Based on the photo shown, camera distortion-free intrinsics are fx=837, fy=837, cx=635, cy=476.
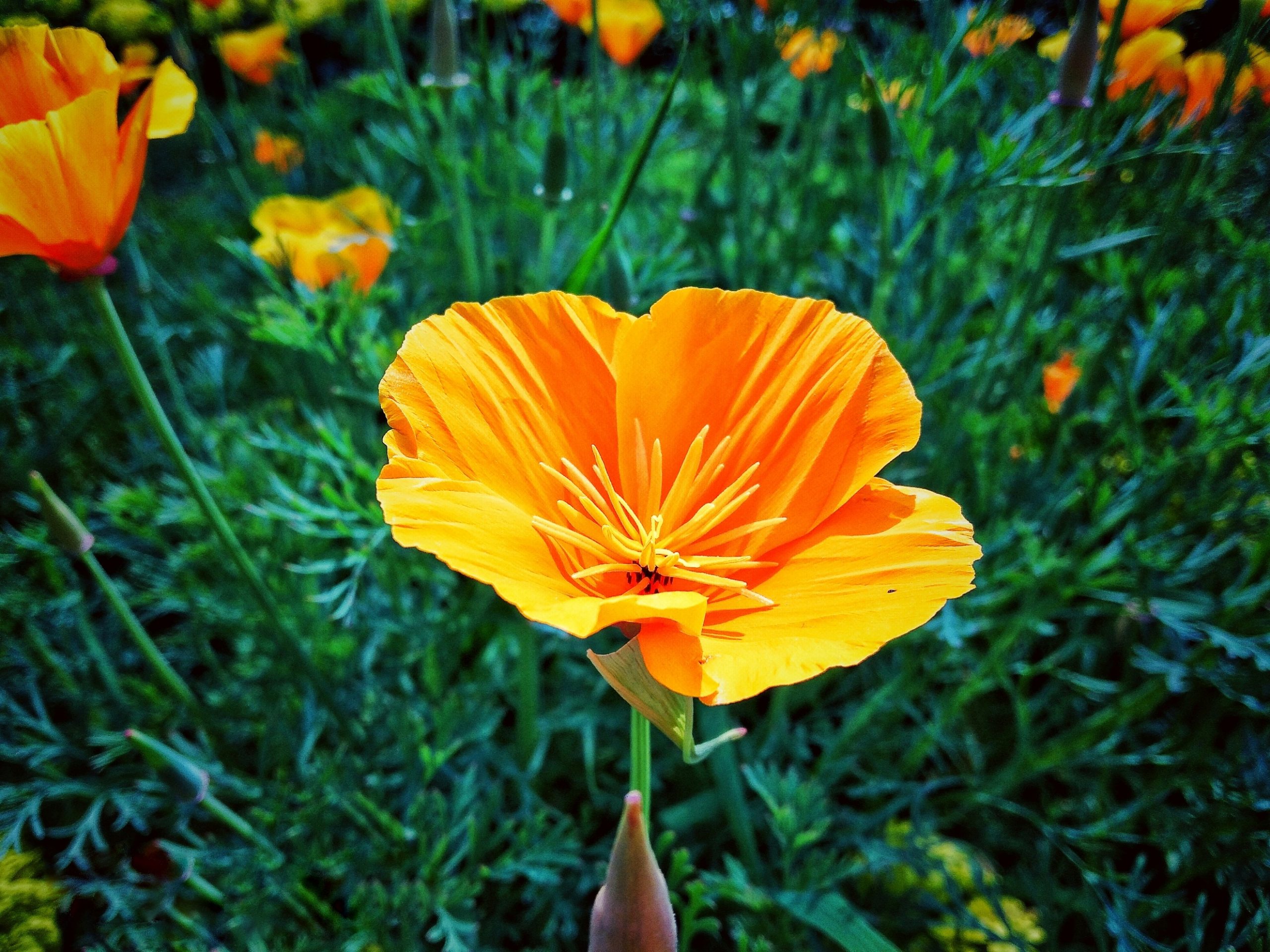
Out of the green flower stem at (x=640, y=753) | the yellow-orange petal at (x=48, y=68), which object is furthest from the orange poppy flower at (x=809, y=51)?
the green flower stem at (x=640, y=753)

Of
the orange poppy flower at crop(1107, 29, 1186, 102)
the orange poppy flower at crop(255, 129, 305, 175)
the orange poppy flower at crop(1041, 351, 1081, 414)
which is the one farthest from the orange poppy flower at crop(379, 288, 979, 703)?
the orange poppy flower at crop(255, 129, 305, 175)

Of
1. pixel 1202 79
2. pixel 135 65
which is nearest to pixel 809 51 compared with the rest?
pixel 1202 79

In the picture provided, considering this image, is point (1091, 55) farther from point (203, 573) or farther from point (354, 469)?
point (203, 573)

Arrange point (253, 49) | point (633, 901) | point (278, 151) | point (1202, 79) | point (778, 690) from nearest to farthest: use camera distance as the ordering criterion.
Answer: point (633, 901) → point (1202, 79) → point (778, 690) → point (253, 49) → point (278, 151)

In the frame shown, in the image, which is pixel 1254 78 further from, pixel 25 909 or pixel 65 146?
pixel 25 909

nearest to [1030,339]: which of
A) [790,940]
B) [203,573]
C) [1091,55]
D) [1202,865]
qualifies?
[1091,55]
